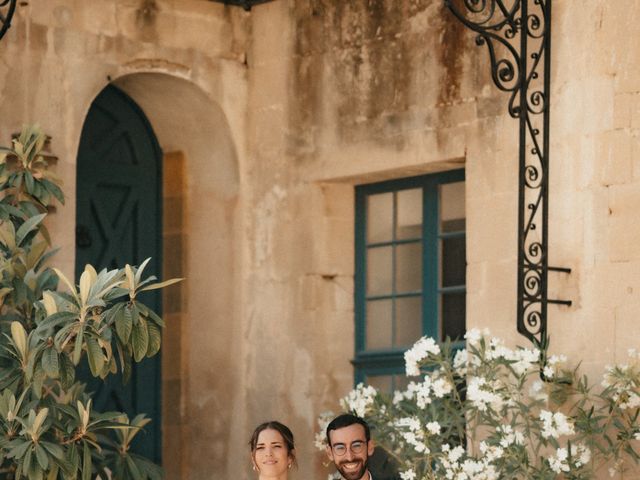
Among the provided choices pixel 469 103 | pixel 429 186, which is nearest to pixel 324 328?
pixel 429 186

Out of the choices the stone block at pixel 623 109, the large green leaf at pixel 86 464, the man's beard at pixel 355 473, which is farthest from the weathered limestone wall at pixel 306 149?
the man's beard at pixel 355 473

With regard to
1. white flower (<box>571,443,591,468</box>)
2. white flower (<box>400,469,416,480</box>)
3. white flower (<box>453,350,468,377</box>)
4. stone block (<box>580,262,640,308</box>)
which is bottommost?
white flower (<box>400,469,416,480</box>)

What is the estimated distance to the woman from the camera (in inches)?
268

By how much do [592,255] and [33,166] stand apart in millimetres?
3017

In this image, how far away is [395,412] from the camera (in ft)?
29.8

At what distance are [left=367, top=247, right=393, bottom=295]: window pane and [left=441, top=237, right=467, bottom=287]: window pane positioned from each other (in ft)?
1.48

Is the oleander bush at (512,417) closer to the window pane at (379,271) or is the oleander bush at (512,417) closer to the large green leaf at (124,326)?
the window pane at (379,271)

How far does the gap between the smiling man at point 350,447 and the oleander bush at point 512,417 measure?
1.40 meters

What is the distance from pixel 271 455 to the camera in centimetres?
681

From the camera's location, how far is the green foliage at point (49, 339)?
8000mm

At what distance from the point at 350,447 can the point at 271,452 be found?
12.6 inches

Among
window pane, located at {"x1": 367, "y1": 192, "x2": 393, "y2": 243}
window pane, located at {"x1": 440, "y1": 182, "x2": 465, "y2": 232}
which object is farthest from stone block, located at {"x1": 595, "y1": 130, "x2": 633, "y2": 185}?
window pane, located at {"x1": 367, "y1": 192, "x2": 393, "y2": 243}

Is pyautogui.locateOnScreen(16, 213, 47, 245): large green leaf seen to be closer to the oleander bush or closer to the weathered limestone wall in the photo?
the weathered limestone wall

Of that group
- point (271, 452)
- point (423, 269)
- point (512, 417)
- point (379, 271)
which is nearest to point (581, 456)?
point (512, 417)
